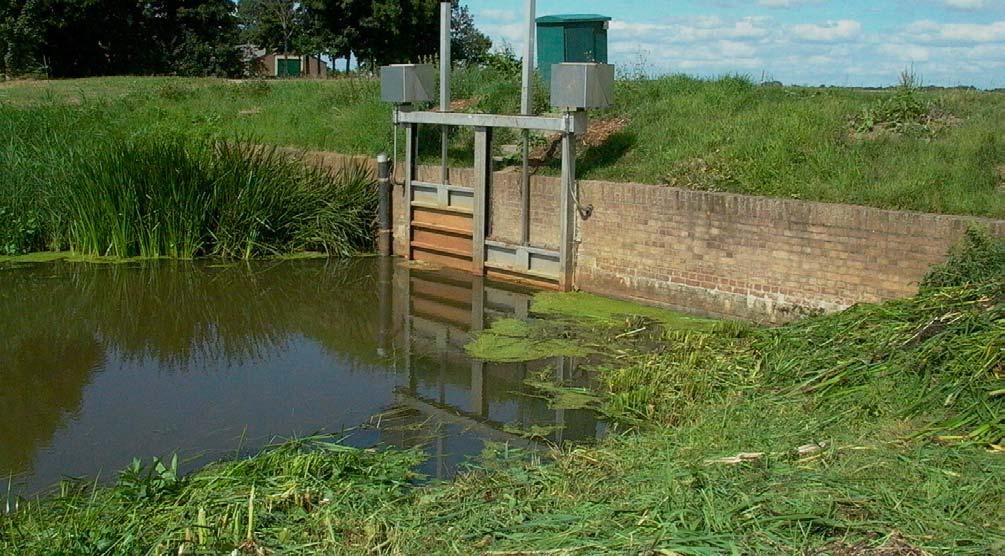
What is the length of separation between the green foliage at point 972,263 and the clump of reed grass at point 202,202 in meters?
7.72

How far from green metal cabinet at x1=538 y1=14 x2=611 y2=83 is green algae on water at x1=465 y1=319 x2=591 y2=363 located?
6.24m

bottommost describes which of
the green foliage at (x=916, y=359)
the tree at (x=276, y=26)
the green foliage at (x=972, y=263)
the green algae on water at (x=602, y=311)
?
the green algae on water at (x=602, y=311)

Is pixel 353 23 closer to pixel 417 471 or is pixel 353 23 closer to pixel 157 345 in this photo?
pixel 157 345

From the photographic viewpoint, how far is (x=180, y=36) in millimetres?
33906

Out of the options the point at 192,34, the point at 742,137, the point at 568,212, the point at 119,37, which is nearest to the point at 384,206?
the point at 568,212

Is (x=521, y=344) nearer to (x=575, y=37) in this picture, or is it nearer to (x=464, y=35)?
(x=575, y=37)

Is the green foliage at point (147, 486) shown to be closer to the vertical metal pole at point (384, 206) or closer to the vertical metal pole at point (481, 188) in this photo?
Result: the vertical metal pole at point (481, 188)

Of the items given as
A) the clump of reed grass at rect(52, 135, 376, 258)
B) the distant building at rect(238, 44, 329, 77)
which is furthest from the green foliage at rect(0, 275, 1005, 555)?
the distant building at rect(238, 44, 329, 77)

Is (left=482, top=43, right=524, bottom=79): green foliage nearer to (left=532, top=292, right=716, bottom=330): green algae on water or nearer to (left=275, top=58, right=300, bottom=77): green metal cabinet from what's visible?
(left=532, top=292, right=716, bottom=330): green algae on water

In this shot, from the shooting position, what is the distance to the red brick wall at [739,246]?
920 centimetres

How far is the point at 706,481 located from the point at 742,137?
7532 millimetres

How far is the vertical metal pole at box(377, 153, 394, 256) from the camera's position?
13.9 meters

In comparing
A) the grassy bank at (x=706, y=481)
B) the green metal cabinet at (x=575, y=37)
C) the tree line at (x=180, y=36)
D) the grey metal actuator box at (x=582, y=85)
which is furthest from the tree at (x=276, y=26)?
the grassy bank at (x=706, y=481)

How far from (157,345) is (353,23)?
974 inches
